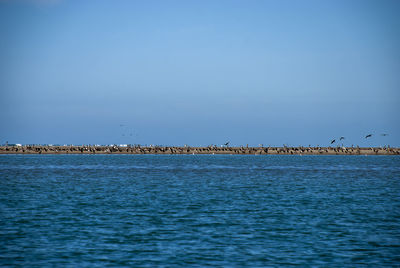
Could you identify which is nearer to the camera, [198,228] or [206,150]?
[198,228]

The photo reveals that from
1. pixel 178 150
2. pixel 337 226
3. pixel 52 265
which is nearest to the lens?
A: pixel 52 265

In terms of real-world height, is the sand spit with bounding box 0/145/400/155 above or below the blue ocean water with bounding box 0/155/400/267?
above

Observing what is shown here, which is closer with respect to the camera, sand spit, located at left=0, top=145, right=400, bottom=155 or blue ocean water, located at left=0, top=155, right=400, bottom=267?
blue ocean water, located at left=0, top=155, right=400, bottom=267

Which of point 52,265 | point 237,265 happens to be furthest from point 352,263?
point 52,265

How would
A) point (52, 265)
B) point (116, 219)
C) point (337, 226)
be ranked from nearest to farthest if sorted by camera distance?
point (52, 265)
point (337, 226)
point (116, 219)

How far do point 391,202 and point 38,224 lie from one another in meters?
23.8

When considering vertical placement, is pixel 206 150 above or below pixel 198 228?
above

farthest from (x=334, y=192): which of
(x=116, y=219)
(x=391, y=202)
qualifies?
(x=116, y=219)

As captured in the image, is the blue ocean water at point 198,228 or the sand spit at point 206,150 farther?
the sand spit at point 206,150

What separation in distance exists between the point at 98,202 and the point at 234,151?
151 metres

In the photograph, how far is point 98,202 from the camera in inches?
1348

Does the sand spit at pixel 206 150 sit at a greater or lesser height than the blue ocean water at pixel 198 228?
greater

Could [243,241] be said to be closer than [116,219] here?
Yes

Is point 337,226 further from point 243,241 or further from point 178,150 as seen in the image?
point 178,150
